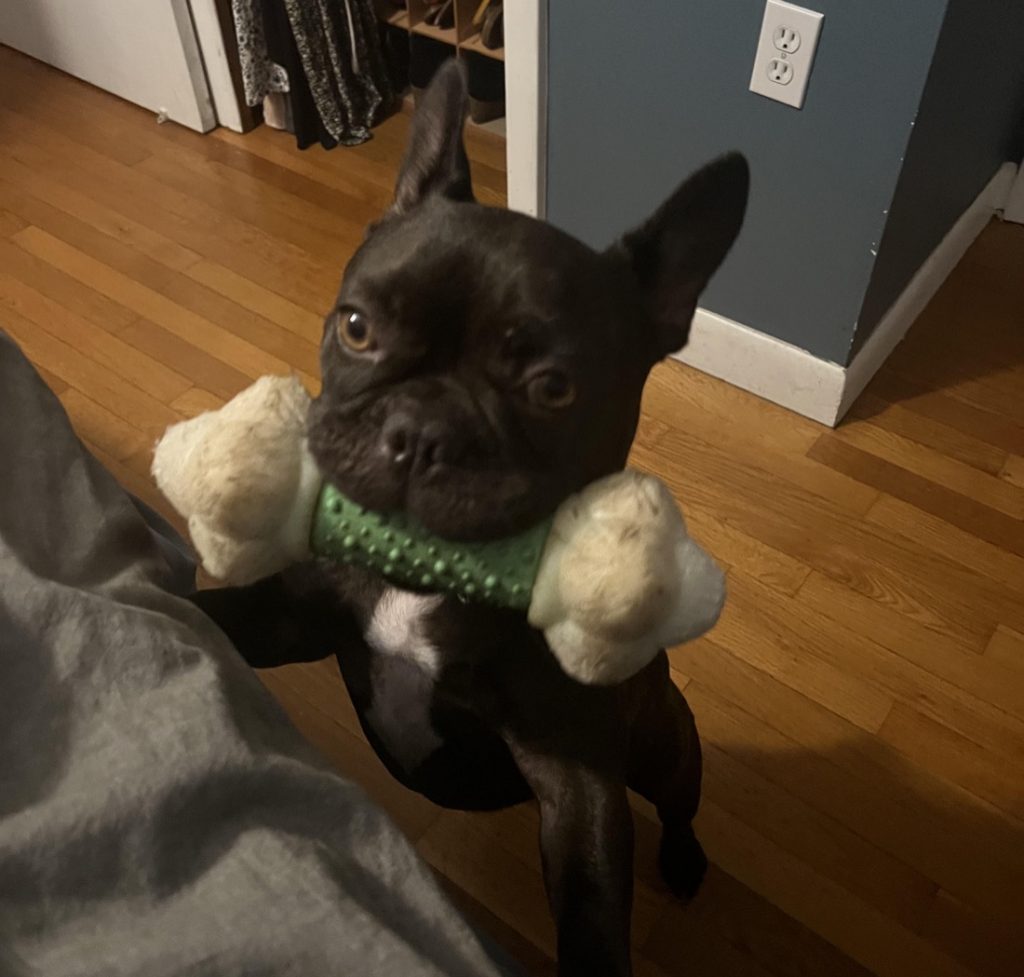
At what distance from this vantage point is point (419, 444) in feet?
2.61

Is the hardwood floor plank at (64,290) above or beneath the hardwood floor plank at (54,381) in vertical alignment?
above

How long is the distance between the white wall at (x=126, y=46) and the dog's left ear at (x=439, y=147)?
2.00 m

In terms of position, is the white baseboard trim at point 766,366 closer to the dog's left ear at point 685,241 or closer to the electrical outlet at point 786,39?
the electrical outlet at point 786,39

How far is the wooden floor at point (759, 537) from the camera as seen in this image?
147cm

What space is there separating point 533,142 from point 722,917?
149 cm

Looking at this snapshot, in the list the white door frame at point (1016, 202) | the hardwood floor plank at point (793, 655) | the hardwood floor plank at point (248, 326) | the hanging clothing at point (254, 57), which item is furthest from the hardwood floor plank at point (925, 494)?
the hanging clothing at point (254, 57)

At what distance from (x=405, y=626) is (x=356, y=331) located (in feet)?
0.88

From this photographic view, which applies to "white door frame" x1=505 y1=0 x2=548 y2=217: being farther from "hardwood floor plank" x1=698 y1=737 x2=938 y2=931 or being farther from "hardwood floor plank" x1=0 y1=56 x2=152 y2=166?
"hardwood floor plank" x1=0 y1=56 x2=152 y2=166

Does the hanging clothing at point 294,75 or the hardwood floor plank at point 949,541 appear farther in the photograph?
the hanging clothing at point 294,75

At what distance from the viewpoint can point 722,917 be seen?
1445 millimetres

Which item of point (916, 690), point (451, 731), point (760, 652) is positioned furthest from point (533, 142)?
point (451, 731)

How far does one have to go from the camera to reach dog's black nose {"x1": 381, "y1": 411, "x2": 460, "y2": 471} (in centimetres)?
79

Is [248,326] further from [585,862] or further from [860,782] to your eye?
[585,862]

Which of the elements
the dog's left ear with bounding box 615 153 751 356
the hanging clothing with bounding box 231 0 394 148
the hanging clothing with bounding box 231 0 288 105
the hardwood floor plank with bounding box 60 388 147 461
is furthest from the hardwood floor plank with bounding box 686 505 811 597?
the hanging clothing with bounding box 231 0 288 105
